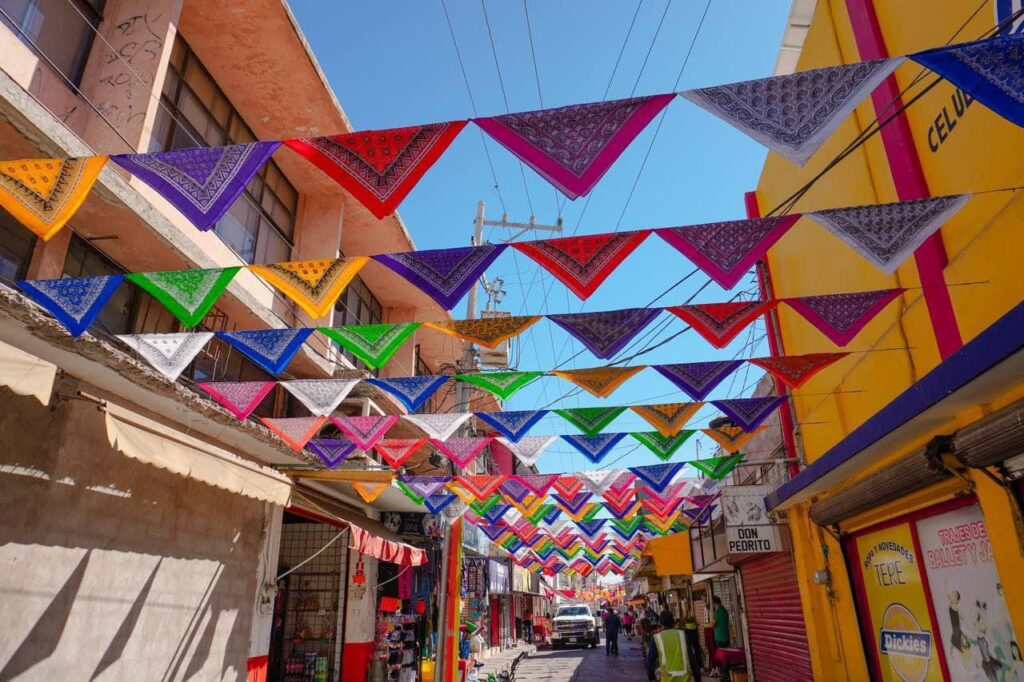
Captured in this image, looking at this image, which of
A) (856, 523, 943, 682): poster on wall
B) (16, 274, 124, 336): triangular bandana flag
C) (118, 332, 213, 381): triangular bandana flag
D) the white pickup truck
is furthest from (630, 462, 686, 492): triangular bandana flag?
the white pickup truck

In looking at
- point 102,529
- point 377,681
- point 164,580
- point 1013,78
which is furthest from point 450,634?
point 1013,78

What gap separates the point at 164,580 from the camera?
784 centimetres

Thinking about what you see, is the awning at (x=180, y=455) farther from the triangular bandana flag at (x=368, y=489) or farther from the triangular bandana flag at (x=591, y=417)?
the triangular bandana flag at (x=591, y=417)

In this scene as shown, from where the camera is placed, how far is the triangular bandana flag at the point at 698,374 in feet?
Answer: 23.9

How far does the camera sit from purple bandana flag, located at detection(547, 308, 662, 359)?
238 inches

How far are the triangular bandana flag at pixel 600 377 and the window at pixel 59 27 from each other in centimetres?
676

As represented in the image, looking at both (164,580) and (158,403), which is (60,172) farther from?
(164,580)

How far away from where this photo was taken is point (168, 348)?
6.66 metres

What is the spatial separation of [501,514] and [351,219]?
1018 cm

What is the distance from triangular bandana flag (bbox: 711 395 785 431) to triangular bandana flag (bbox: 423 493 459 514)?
26.9 ft

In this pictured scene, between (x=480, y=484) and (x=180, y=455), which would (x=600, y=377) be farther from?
(x=480, y=484)

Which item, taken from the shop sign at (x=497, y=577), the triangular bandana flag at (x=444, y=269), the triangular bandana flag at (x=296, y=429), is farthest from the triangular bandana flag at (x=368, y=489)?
the shop sign at (x=497, y=577)

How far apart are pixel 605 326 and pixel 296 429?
557cm

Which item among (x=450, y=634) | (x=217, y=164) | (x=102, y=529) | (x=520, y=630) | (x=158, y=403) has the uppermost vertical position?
(x=217, y=164)
